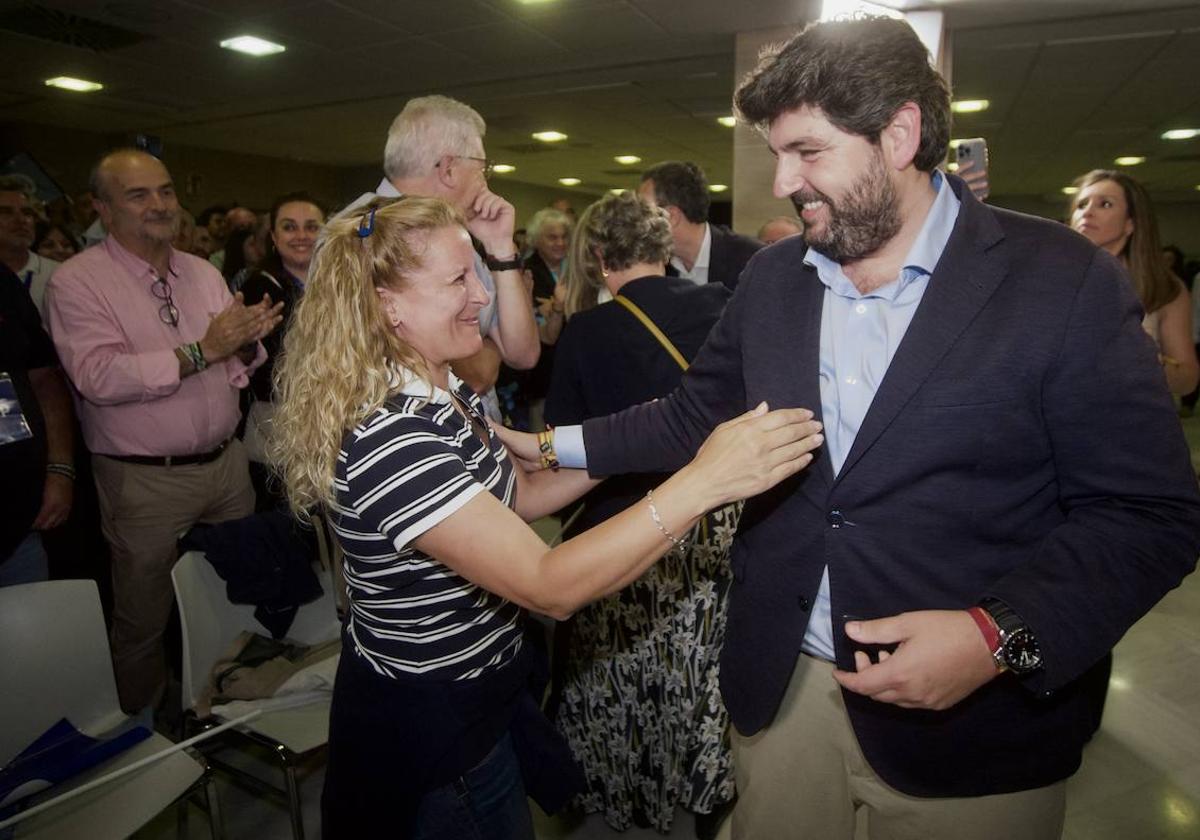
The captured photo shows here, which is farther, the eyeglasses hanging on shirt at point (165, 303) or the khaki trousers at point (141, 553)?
the eyeglasses hanging on shirt at point (165, 303)

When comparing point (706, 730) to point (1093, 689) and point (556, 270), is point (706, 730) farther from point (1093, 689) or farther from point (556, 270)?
point (556, 270)

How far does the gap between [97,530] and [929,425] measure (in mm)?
3268

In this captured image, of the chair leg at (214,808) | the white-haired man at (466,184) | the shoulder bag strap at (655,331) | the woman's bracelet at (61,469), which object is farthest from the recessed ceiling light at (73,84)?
the chair leg at (214,808)

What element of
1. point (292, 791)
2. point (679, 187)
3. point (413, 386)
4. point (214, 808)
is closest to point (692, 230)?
point (679, 187)

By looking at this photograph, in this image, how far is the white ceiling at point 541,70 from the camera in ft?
15.9

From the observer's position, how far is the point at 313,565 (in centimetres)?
253

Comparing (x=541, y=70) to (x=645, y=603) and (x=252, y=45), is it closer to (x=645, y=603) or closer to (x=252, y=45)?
(x=252, y=45)

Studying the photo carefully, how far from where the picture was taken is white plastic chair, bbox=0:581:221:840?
5.51 ft

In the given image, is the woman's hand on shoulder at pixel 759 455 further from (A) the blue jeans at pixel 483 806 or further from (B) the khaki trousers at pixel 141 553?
(B) the khaki trousers at pixel 141 553

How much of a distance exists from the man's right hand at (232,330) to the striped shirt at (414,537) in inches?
63.0

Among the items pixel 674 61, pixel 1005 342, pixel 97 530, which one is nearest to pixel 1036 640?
pixel 1005 342

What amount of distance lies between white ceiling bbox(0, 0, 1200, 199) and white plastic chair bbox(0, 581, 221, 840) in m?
4.12

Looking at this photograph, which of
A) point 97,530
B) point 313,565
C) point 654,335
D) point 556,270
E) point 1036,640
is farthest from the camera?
point 556,270

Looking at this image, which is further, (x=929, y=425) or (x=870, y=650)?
(x=870, y=650)
